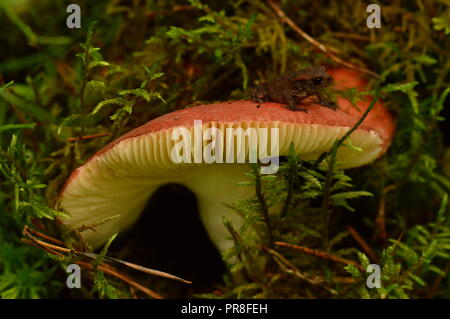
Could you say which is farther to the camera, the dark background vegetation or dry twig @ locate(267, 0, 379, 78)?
dry twig @ locate(267, 0, 379, 78)

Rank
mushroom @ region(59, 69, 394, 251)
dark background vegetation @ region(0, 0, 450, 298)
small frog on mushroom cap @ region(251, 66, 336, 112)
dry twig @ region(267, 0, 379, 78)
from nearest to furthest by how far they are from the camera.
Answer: mushroom @ region(59, 69, 394, 251)
small frog on mushroom cap @ region(251, 66, 336, 112)
dark background vegetation @ region(0, 0, 450, 298)
dry twig @ region(267, 0, 379, 78)

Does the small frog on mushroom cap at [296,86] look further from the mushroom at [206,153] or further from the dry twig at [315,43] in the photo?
the dry twig at [315,43]

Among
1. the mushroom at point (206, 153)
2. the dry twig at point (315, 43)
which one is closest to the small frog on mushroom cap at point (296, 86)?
the mushroom at point (206, 153)

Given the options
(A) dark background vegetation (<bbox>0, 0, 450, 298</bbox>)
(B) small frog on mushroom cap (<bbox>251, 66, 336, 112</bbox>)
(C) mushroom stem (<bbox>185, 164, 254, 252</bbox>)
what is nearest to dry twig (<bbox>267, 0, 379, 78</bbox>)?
(A) dark background vegetation (<bbox>0, 0, 450, 298</bbox>)

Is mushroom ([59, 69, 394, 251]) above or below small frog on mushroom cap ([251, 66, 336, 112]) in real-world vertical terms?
below

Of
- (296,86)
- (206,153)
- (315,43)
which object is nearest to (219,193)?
(206,153)

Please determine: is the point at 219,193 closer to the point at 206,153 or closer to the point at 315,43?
the point at 206,153

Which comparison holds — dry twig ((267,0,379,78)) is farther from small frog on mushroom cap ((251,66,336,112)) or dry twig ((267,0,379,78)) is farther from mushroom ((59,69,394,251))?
small frog on mushroom cap ((251,66,336,112))
